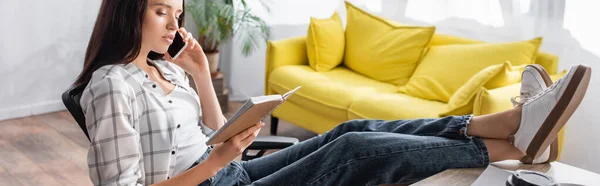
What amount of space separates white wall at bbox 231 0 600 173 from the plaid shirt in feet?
7.11

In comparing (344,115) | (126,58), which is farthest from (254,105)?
(344,115)

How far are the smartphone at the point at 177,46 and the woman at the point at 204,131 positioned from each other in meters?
0.02

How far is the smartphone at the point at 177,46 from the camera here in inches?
89.0

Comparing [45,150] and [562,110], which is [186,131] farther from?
[45,150]

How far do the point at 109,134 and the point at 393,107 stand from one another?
193cm

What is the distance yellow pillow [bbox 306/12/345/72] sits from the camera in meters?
4.20

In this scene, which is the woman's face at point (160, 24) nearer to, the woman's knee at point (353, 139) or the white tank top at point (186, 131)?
the white tank top at point (186, 131)

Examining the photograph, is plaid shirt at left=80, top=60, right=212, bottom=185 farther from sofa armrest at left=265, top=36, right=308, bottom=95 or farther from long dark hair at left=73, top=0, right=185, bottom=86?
sofa armrest at left=265, top=36, right=308, bottom=95

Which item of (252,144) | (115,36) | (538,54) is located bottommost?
(538,54)

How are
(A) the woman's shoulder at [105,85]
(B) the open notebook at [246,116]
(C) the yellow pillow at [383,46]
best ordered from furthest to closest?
(C) the yellow pillow at [383,46] < (A) the woman's shoulder at [105,85] < (B) the open notebook at [246,116]

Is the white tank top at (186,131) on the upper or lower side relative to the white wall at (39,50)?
upper

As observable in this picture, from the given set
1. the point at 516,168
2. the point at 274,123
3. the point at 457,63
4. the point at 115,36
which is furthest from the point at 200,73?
the point at 274,123

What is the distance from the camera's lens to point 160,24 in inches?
79.0

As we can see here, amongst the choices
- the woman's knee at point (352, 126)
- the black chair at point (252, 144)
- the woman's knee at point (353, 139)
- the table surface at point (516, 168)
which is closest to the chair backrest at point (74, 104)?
the black chair at point (252, 144)
